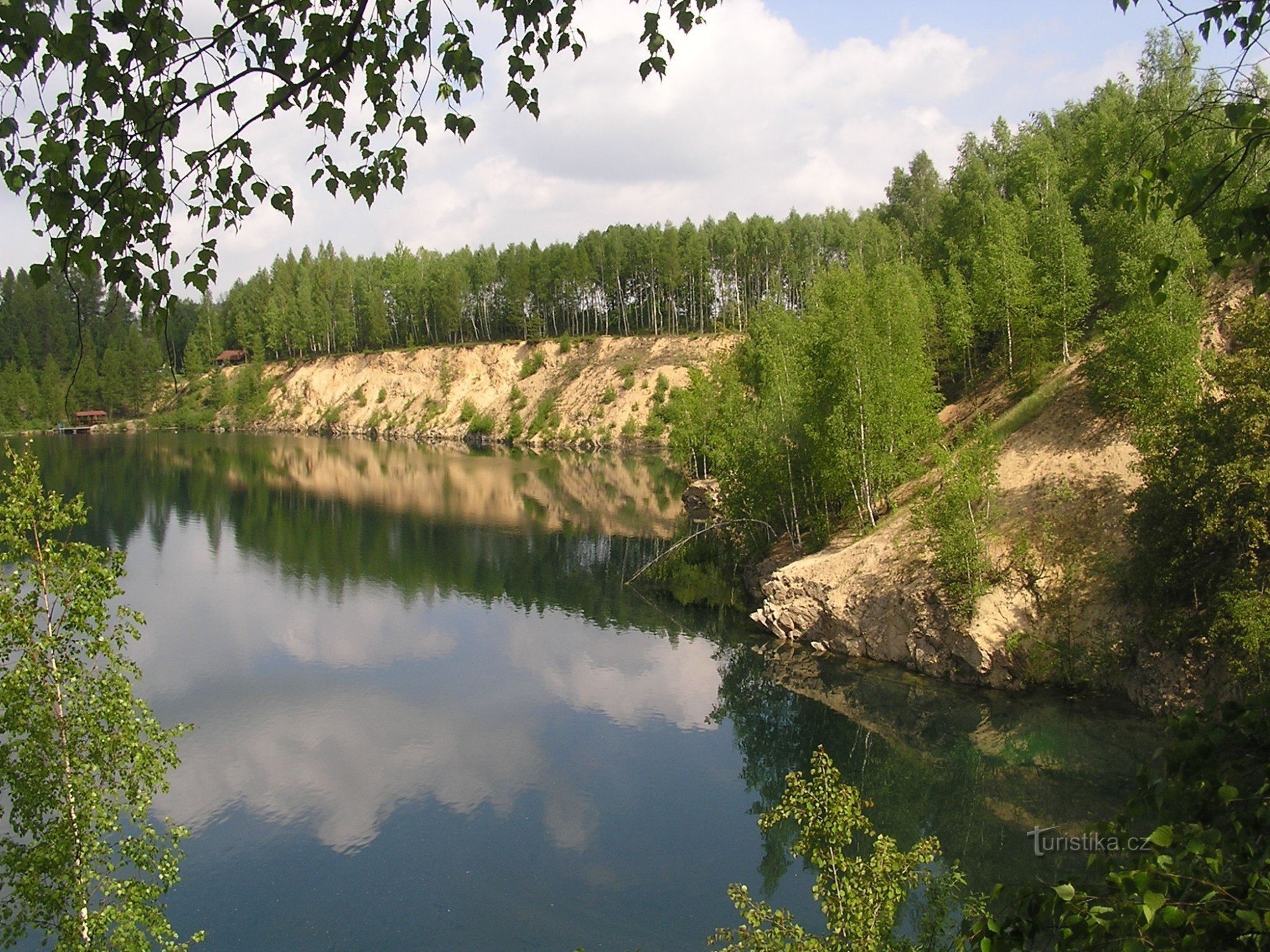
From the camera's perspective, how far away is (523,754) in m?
24.3

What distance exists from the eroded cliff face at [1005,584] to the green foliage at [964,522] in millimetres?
448

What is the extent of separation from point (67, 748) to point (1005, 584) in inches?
940

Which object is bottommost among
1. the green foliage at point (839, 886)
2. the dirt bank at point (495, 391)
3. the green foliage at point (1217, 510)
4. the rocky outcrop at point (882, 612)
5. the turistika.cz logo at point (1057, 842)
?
the turistika.cz logo at point (1057, 842)

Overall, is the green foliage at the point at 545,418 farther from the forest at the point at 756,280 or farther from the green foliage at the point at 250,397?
the green foliage at the point at 250,397

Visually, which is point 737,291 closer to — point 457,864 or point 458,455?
point 458,455

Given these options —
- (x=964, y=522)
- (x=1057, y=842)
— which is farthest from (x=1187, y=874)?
(x=964, y=522)

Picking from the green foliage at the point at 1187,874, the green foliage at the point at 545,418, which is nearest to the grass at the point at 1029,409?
the green foliage at the point at 1187,874

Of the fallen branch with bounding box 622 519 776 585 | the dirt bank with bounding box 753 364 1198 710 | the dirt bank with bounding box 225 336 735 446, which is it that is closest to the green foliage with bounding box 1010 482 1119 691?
the dirt bank with bounding box 753 364 1198 710

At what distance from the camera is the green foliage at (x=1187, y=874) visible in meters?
3.61

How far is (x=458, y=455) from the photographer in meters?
94.6

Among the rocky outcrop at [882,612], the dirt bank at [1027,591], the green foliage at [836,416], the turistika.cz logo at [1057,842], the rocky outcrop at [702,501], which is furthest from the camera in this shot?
the rocky outcrop at [702,501]

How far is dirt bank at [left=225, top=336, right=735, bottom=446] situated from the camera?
10238cm

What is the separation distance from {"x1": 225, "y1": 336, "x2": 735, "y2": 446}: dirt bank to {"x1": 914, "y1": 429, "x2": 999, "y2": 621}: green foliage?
6503 cm

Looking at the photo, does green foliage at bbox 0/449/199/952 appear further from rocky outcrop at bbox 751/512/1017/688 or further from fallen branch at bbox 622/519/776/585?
fallen branch at bbox 622/519/776/585
